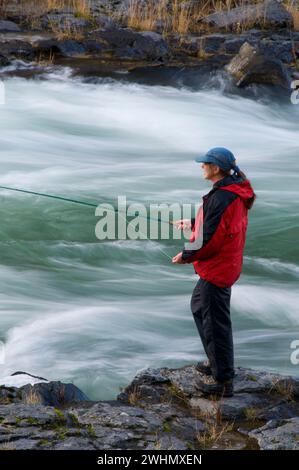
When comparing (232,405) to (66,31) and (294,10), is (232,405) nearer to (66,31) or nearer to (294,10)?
(66,31)

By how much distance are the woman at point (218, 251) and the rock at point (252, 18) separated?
14969 mm

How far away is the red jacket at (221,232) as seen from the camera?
221 inches

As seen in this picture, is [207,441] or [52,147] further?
[52,147]

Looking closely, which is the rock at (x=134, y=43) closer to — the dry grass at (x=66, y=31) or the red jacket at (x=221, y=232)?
the dry grass at (x=66, y=31)

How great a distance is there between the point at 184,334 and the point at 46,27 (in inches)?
510

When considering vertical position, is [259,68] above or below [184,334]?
above

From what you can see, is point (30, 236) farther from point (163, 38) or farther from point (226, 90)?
point (163, 38)

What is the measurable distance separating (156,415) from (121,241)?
503cm

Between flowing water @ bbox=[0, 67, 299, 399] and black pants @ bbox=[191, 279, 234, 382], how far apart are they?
85 cm
